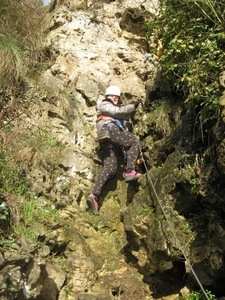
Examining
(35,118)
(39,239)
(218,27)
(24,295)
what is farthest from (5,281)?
(218,27)

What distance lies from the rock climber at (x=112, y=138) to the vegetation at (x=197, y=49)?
4.44ft

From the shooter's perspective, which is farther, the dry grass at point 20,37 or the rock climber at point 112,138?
the dry grass at point 20,37

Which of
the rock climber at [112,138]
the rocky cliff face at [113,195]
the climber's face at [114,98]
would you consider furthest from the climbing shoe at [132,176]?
the climber's face at [114,98]

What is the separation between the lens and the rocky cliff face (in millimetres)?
4180

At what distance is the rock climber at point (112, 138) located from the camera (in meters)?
5.77

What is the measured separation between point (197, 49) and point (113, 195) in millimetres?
2850

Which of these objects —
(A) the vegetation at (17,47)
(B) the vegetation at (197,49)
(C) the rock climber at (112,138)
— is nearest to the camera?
(B) the vegetation at (197,49)

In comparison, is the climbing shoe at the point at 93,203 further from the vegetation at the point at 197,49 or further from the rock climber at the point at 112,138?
the vegetation at the point at 197,49

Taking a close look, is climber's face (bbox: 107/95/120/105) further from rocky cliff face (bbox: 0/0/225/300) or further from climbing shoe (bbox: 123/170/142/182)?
climbing shoe (bbox: 123/170/142/182)

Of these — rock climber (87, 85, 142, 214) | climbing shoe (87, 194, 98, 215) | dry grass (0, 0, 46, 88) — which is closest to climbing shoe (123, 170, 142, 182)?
rock climber (87, 85, 142, 214)

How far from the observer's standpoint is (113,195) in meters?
6.08

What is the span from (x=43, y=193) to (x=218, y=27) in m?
3.43

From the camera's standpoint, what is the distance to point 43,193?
5.39 m

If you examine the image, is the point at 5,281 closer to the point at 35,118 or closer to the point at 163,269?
the point at 163,269
